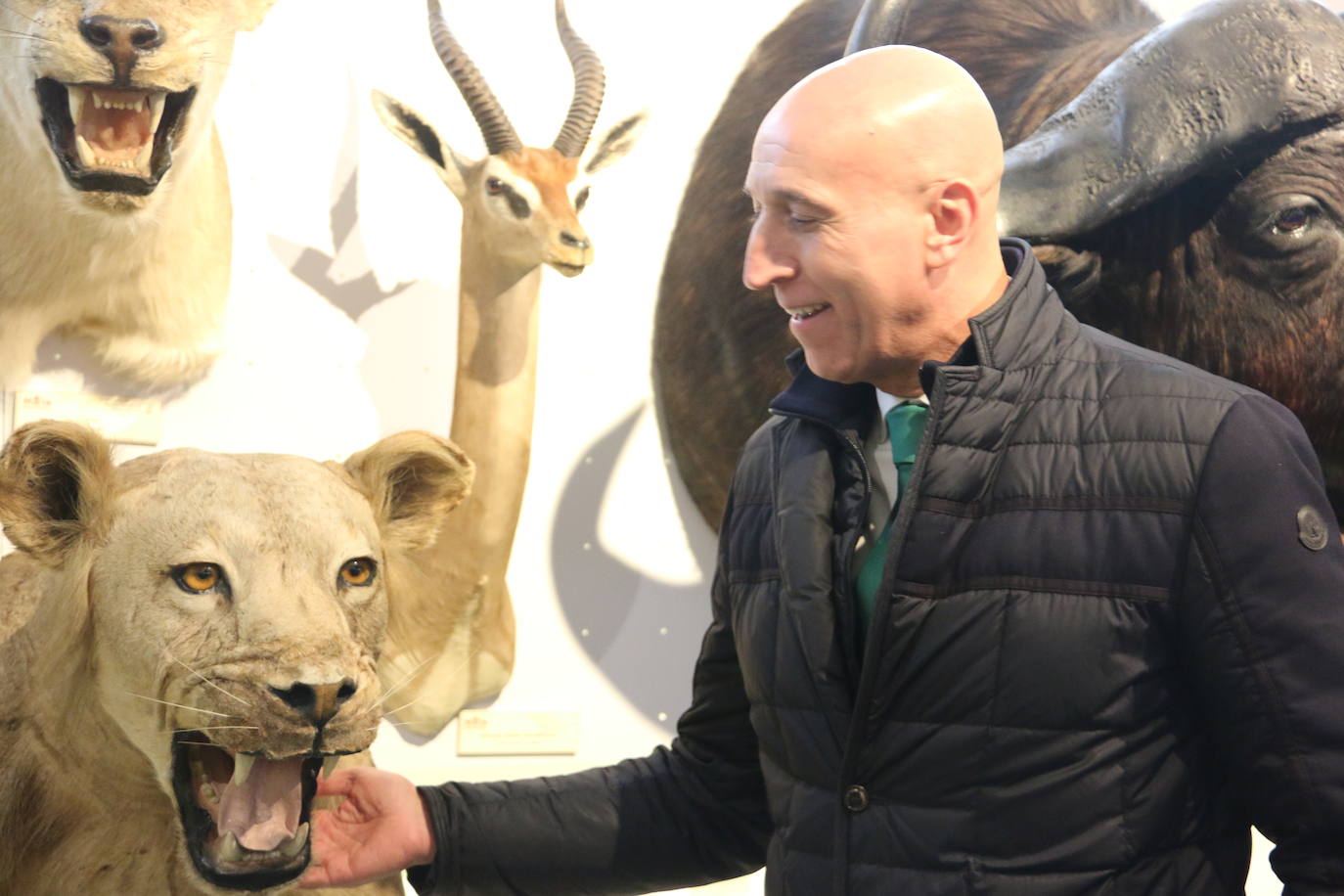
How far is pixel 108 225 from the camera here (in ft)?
7.23

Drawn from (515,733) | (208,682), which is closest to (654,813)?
(208,682)

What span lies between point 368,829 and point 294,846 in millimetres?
236

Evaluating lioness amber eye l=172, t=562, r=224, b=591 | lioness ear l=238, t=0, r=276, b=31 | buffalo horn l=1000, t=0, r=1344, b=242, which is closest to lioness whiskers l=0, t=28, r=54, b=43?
lioness ear l=238, t=0, r=276, b=31

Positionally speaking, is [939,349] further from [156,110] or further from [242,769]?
[156,110]

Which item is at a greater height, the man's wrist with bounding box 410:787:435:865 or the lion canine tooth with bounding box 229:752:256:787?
the lion canine tooth with bounding box 229:752:256:787

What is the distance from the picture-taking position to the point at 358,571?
1373 millimetres

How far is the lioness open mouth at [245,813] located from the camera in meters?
1.20

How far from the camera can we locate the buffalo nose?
8.45 ft

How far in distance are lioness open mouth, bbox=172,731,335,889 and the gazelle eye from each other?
0.18 meters

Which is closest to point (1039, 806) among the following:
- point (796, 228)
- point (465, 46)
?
point (796, 228)

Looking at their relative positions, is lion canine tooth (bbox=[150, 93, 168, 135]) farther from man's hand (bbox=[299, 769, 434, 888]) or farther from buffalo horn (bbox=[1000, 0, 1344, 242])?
buffalo horn (bbox=[1000, 0, 1344, 242])

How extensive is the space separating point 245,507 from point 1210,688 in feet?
2.98

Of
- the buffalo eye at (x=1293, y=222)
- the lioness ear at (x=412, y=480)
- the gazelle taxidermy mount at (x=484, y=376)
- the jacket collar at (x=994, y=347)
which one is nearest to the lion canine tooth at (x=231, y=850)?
the lioness ear at (x=412, y=480)

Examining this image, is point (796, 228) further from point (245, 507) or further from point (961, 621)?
point (245, 507)
